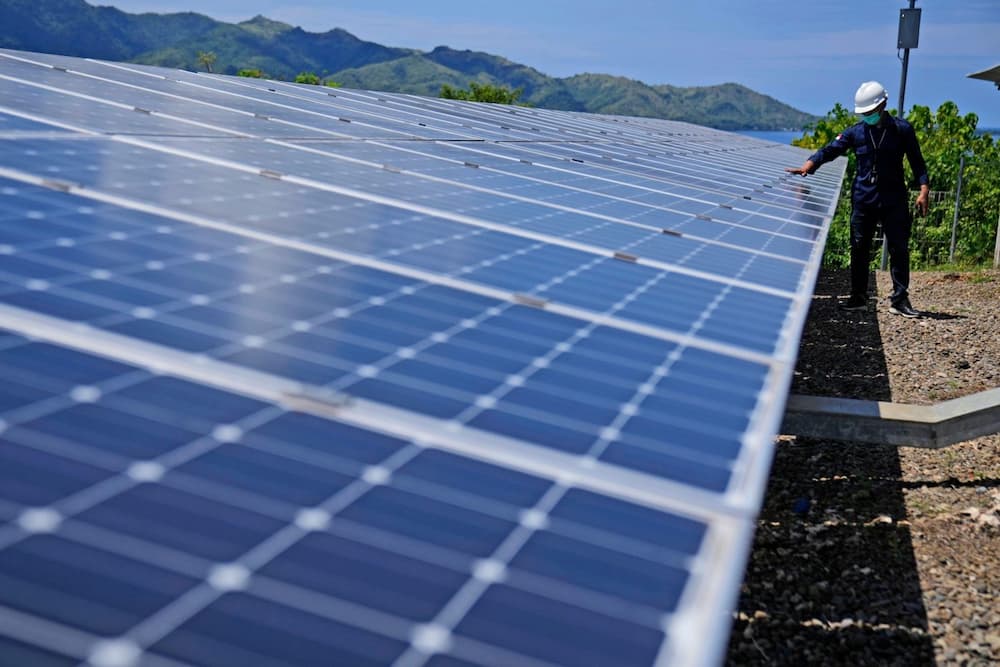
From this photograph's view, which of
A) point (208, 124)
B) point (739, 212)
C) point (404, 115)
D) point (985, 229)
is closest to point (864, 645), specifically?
point (739, 212)

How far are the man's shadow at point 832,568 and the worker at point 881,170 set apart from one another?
15.9ft

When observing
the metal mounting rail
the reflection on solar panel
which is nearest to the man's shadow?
the metal mounting rail

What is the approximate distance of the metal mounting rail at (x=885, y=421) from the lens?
6.56m

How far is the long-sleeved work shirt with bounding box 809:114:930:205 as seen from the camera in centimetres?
1400

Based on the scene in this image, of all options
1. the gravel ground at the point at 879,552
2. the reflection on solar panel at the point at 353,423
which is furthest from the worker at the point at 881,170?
the reflection on solar panel at the point at 353,423

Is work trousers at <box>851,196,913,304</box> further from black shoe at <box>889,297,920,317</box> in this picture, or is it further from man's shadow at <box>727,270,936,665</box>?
man's shadow at <box>727,270,936,665</box>

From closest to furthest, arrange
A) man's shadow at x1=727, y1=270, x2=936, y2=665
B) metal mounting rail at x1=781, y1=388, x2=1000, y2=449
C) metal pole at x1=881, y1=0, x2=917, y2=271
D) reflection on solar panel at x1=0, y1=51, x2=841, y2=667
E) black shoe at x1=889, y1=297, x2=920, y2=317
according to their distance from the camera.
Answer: reflection on solar panel at x1=0, y1=51, x2=841, y2=667 → metal mounting rail at x1=781, y1=388, x2=1000, y2=449 → man's shadow at x1=727, y1=270, x2=936, y2=665 → black shoe at x1=889, y1=297, x2=920, y2=317 → metal pole at x1=881, y1=0, x2=917, y2=271

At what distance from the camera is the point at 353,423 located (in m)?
2.98

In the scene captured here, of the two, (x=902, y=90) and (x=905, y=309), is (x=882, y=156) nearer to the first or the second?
(x=905, y=309)

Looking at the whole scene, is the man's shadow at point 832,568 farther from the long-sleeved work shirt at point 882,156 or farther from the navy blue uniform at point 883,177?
the long-sleeved work shirt at point 882,156

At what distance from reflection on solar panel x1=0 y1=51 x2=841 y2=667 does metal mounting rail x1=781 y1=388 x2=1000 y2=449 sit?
0.89 metres

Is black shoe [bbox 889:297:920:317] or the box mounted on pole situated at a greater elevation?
the box mounted on pole

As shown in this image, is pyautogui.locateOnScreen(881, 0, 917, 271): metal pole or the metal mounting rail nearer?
the metal mounting rail

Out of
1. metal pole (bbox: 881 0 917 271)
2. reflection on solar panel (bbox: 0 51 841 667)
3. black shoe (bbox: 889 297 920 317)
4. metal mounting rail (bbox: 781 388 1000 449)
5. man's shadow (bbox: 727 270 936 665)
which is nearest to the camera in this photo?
reflection on solar panel (bbox: 0 51 841 667)
